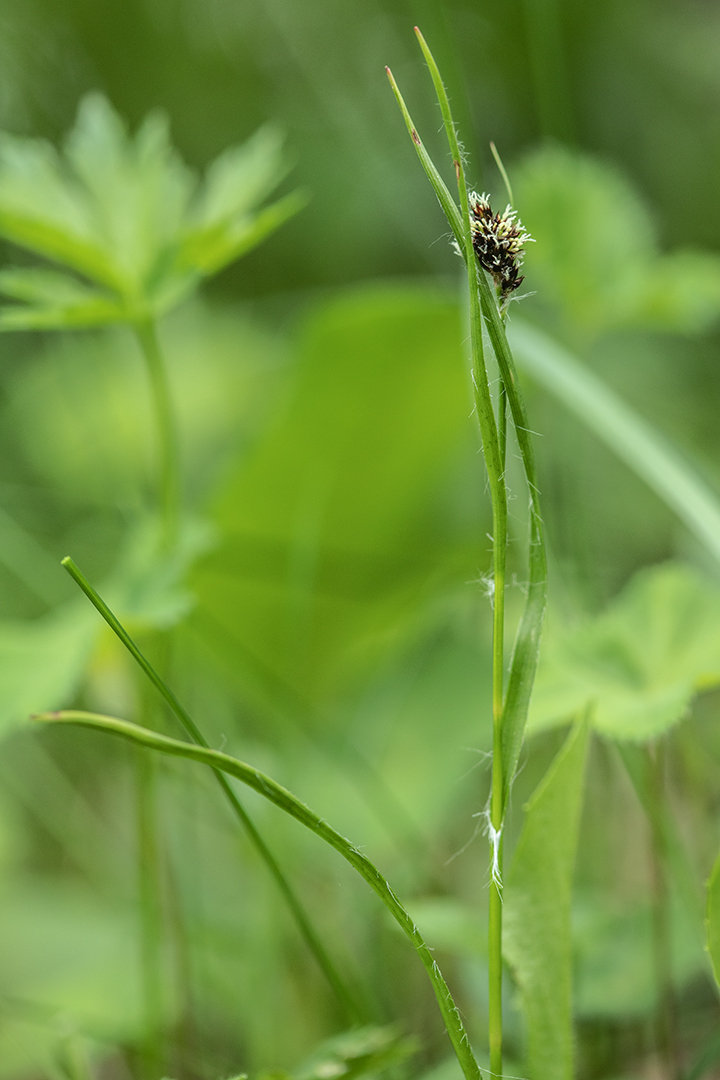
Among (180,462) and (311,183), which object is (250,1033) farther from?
(311,183)

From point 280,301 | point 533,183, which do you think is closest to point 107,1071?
point 533,183

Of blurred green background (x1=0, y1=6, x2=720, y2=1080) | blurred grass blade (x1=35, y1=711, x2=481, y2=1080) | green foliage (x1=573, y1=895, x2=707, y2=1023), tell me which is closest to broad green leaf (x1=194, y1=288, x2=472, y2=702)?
blurred green background (x1=0, y1=6, x2=720, y2=1080)

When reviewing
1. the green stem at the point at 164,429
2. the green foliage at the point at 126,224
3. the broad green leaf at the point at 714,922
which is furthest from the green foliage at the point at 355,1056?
the green foliage at the point at 126,224

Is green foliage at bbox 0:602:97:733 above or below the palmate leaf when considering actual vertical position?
below

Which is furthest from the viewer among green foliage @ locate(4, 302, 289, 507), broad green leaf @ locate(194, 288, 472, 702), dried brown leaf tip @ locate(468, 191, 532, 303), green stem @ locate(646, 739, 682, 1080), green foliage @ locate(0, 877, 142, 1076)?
green foliage @ locate(4, 302, 289, 507)

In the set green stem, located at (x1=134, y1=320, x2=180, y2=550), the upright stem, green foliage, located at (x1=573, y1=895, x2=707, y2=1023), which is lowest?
green foliage, located at (x1=573, y1=895, x2=707, y2=1023)

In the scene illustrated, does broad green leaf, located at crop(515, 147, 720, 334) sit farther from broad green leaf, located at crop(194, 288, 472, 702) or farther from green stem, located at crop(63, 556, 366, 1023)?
green stem, located at crop(63, 556, 366, 1023)

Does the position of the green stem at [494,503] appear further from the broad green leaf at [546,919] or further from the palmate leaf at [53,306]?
the palmate leaf at [53,306]

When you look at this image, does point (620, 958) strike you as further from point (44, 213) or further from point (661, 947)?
point (44, 213)
